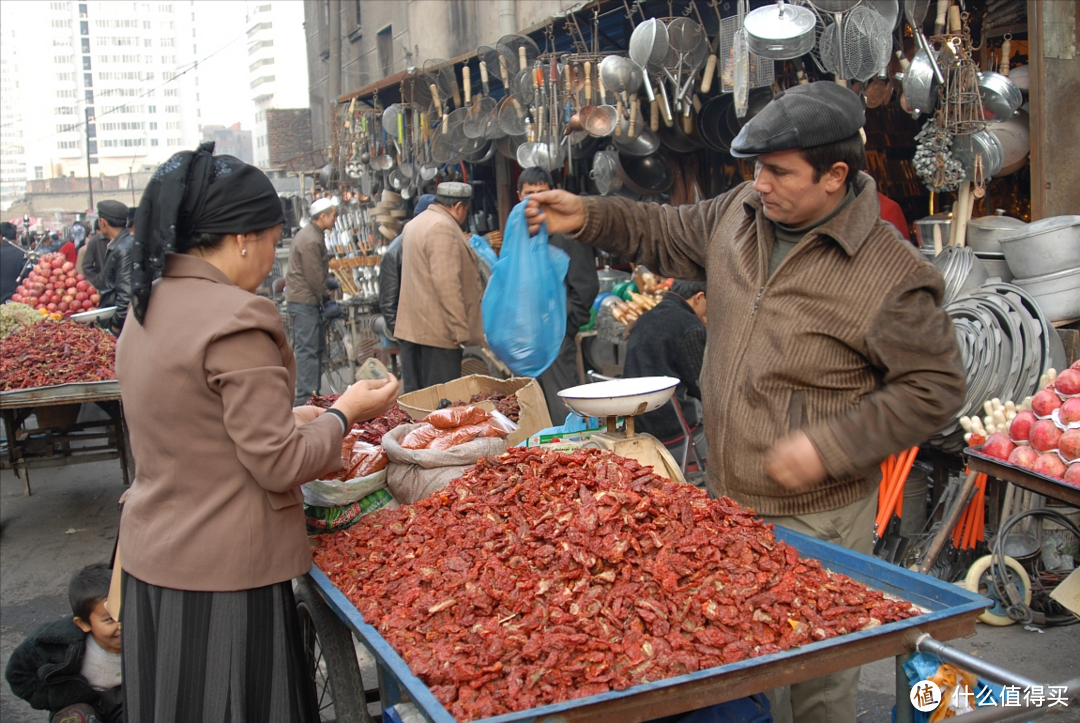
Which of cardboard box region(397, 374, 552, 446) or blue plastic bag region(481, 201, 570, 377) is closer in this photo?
blue plastic bag region(481, 201, 570, 377)

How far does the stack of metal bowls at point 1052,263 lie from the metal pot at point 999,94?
883 mm

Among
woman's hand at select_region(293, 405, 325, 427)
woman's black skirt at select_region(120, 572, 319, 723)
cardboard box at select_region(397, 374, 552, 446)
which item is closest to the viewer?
woman's black skirt at select_region(120, 572, 319, 723)

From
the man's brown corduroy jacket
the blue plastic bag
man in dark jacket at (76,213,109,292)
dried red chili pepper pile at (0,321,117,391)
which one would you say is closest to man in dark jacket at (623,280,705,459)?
the blue plastic bag

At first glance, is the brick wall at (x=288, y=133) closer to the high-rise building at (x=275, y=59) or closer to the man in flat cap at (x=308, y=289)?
the man in flat cap at (x=308, y=289)

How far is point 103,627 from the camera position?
2990mm

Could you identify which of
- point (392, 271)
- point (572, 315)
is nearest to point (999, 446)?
point (572, 315)

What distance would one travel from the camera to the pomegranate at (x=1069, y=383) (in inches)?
141

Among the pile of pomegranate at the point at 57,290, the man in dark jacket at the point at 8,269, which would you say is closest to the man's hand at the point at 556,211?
the pile of pomegranate at the point at 57,290

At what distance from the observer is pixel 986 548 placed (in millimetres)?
4410

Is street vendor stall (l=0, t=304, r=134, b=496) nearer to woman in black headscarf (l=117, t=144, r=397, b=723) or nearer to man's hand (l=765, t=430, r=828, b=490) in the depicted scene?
woman in black headscarf (l=117, t=144, r=397, b=723)

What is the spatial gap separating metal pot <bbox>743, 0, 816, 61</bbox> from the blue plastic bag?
260 centimetres

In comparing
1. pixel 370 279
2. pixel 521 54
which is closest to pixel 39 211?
pixel 370 279

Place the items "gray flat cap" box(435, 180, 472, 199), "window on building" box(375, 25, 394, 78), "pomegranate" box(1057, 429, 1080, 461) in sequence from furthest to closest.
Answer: "window on building" box(375, 25, 394, 78), "gray flat cap" box(435, 180, 472, 199), "pomegranate" box(1057, 429, 1080, 461)

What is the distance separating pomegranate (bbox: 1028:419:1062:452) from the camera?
3.46 meters
